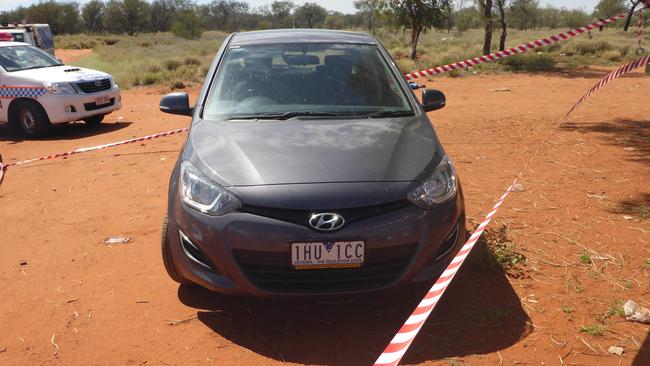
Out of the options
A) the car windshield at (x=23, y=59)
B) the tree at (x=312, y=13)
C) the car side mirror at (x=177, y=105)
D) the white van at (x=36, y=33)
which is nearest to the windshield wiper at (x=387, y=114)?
the car side mirror at (x=177, y=105)

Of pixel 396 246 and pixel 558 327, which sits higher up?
pixel 396 246

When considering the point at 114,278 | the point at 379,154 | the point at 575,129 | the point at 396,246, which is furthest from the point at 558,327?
the point at 575,129

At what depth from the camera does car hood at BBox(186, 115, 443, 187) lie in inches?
120

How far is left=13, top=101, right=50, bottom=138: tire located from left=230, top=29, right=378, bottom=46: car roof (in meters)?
6.16

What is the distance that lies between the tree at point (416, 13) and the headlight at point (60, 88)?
17.3m

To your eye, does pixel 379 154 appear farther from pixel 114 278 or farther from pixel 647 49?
pixel 647 49

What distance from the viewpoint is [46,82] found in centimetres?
954

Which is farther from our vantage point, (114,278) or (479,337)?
(114,278)

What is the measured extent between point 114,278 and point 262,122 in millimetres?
1497

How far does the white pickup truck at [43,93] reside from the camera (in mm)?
9602

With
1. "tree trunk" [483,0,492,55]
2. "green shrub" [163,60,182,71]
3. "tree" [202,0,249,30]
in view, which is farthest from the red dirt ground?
"tree" [202,0,249,30]

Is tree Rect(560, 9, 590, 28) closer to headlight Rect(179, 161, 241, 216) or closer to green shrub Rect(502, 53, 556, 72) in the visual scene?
green shrub Rect(502, 53, 556, 72)

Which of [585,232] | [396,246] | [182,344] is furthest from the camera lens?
[585,232]

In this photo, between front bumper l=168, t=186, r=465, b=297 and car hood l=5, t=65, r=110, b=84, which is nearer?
front bumper l=168, t=186, r=465, b=297
